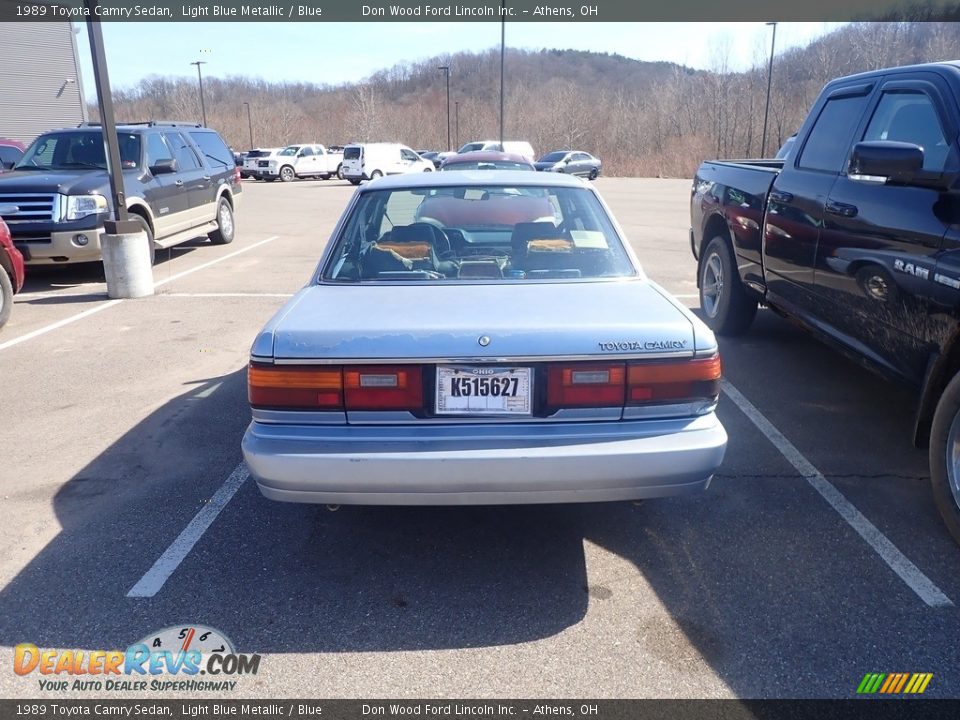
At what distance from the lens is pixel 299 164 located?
1560 inches

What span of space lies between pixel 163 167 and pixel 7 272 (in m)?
3.43

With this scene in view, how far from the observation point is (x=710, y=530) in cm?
356

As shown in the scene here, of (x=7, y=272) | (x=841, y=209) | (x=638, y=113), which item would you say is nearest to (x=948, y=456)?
(x=841, y=209)

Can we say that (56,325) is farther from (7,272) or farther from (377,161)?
(377,161)

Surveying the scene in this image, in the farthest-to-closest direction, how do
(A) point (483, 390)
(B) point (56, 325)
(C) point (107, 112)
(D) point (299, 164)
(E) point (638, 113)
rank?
1. (E) point (638, 113)
2. (D) point (299, 164)
3. (C) point (107, 112)
4. (B) point (56, 325)
5. (A) point (483, 390)

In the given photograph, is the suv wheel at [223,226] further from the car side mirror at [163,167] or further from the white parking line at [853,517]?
the white parking line at [853,517]

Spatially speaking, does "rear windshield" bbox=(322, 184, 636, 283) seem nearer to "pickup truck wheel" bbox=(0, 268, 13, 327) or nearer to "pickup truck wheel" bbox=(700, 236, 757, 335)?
"pickup truck wheel" bbox=(700, 236, 757, 335)

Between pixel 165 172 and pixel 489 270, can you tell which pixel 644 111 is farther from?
pixel 489 270

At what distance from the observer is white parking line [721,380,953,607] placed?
10.1 feet

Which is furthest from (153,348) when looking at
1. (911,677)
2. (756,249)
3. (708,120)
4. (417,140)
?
(417,140)

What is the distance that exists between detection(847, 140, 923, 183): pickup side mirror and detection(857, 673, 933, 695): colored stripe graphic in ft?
7.34

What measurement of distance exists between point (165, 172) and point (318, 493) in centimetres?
918

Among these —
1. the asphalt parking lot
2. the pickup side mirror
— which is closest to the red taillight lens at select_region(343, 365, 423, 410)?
the asphalt parking lot

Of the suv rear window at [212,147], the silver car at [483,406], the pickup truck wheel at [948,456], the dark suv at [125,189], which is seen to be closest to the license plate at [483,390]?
the silver car at [483,406]
